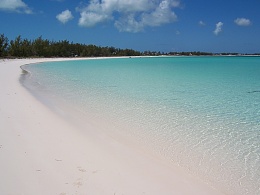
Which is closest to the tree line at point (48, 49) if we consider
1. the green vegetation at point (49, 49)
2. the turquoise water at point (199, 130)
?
the green vegetation at point (49, 49)

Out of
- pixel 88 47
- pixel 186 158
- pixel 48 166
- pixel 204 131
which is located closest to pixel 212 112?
pixel 204 131

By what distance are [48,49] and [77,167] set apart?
7212cm

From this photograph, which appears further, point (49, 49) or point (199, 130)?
point (49, 49)

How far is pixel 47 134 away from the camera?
4652 millimetres

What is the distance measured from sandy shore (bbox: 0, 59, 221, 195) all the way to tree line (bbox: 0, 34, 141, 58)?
5394 centimetres

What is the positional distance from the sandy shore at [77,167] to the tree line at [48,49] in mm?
53942

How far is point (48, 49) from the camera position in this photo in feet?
232

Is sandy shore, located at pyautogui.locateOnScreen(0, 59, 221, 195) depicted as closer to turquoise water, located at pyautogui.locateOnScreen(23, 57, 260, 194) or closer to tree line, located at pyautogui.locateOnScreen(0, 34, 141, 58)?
turquoise water, located at pyautogui.locateOnScreen(23, 57, 260, 194)

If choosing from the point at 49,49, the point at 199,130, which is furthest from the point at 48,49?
the point at 199,130

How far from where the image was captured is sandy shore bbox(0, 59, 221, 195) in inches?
113

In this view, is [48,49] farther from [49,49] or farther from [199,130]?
[199,130]

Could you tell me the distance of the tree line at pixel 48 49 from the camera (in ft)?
188

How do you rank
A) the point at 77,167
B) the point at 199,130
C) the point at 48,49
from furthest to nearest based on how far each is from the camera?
the point at 48,49 → the point at 199,130 → the point at 77,167

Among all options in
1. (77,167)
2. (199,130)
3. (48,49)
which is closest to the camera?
(77,167)
